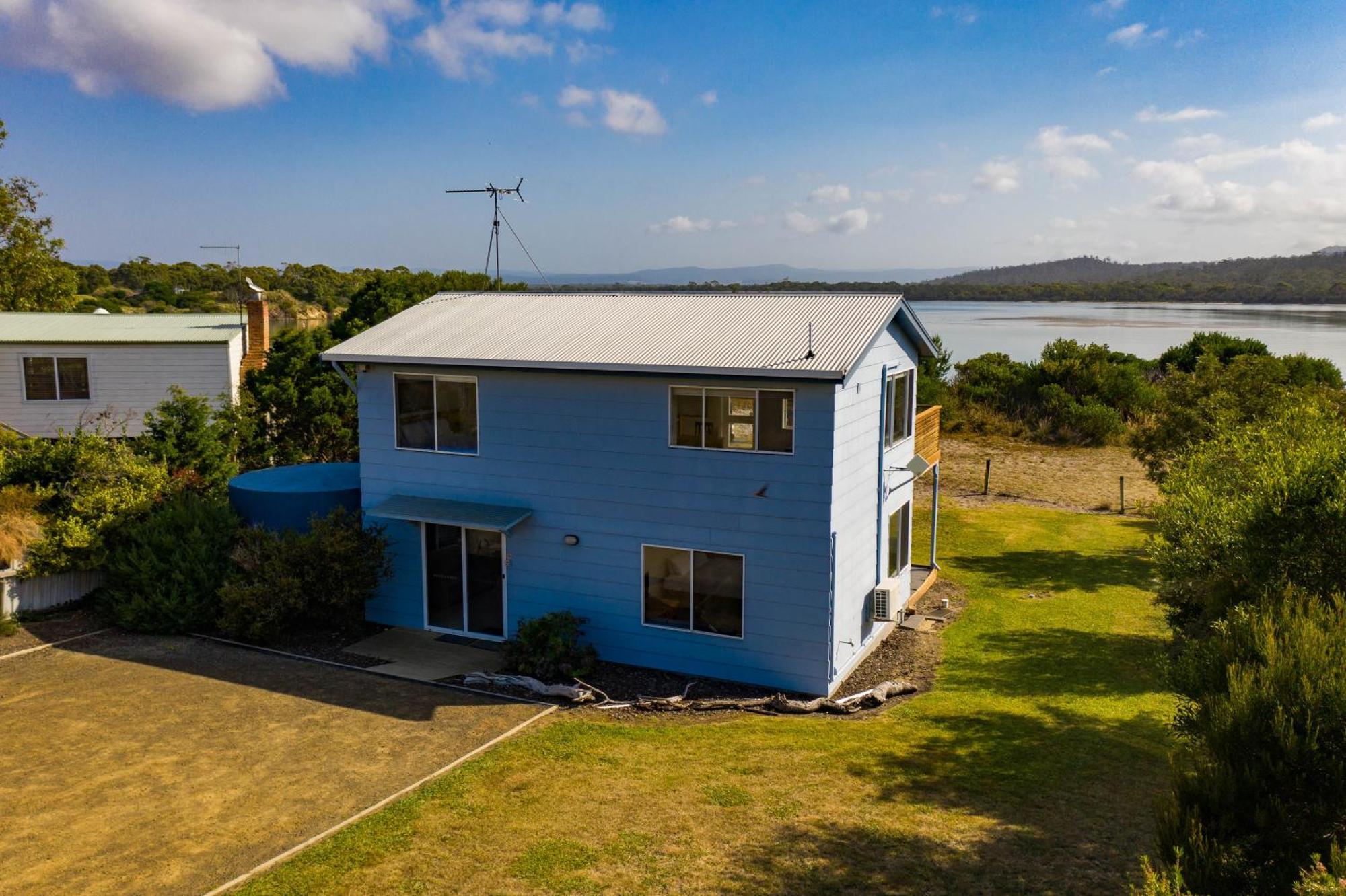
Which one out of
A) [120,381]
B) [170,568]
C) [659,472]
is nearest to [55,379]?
[120,381]

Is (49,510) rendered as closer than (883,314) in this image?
No

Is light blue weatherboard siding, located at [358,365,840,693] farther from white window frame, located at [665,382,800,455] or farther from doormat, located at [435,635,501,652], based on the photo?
doormat, located at [435,635,501,652]

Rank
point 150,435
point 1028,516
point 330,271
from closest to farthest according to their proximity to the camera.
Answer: point 150,435
point 1028,516
point 330,271

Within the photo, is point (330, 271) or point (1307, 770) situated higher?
point (330, 271)

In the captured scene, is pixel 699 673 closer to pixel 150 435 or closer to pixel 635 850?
pixel 635 850

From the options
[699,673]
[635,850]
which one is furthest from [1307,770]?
[699,673]
